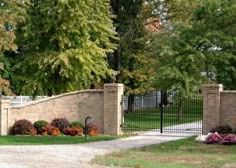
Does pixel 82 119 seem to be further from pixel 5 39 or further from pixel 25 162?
pixel 25 162

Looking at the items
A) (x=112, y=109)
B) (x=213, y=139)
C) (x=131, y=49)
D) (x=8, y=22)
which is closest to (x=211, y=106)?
(x=213, y=139)

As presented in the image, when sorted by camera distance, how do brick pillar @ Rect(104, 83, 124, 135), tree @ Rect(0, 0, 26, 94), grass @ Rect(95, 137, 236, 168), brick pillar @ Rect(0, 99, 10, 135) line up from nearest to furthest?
1. grass @ Rect(95, 137, 236, 168)
2. brick pillar @ Rect(0, 99, 10, 135)
3. brick pillar @ Rect(104, 83, 124, 135)
4. tree @ Rect(0, 0, 26, 94)

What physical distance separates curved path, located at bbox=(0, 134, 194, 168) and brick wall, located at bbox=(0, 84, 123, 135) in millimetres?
3646

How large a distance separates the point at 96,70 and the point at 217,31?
8.52 m

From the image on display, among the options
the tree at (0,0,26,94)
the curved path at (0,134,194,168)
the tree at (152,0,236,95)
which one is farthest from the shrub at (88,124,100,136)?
the tree at (152,0,236,95)

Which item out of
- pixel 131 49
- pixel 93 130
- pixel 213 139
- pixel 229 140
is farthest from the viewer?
pixel 131 49

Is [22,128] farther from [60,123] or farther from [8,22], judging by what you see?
[8,22]

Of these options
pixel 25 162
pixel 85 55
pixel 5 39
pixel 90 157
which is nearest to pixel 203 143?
pixel 90 157

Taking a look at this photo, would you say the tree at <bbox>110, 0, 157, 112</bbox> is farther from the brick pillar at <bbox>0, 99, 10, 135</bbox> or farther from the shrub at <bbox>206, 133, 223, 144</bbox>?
the shrub at <bbox>206, 133, 223, 144</bbox>

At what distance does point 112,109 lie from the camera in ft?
91.5

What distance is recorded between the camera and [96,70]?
36.1 m

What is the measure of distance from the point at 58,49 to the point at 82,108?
Result: 769cm

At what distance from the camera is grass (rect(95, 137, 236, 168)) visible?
53.2ft

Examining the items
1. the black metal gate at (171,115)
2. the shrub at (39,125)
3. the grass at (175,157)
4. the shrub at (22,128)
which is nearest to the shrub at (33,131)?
the shrub at (22,128)
